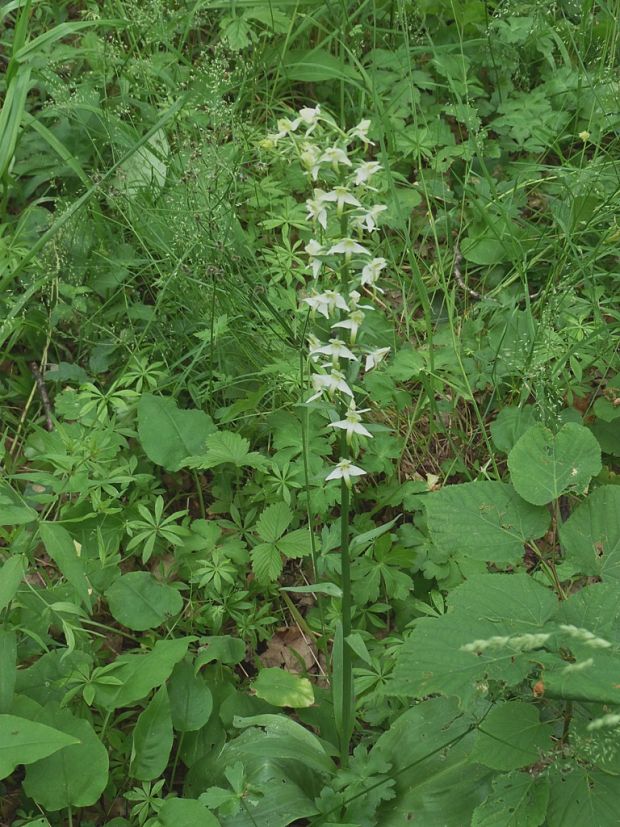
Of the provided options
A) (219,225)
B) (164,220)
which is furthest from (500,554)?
(164,220)

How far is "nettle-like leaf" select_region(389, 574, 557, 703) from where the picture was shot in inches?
63.0

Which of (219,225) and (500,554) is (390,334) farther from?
(500,554)

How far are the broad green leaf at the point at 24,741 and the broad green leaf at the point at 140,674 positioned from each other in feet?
0.90

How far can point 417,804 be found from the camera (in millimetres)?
1963

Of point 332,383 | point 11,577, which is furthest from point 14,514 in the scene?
point 332,383

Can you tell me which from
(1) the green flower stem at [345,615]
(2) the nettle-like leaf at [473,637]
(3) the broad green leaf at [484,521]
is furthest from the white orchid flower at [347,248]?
(2) the nettle-like leaf at [473,637]

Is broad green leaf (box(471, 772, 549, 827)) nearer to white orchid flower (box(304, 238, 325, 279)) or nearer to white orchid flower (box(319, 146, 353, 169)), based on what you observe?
white orchid flower (box(304, 238, 325, 279))

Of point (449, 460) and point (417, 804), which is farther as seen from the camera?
point (449, 460)

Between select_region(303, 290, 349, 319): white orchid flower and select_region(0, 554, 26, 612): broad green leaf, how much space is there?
3.20ft

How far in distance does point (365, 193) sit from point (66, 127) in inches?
93.0

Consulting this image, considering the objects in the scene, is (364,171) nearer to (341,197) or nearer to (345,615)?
(341,197)

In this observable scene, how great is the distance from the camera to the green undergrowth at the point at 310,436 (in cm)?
175

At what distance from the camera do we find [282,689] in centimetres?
226

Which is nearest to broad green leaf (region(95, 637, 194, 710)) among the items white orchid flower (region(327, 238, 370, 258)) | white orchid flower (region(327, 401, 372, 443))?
white orchid flower (region(327, 401, 372, 443))
